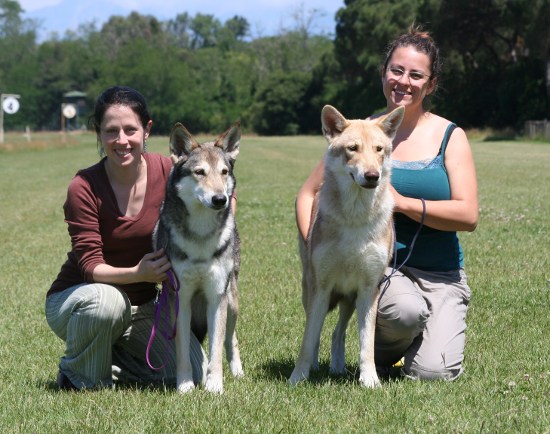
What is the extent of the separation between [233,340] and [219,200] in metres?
1.33

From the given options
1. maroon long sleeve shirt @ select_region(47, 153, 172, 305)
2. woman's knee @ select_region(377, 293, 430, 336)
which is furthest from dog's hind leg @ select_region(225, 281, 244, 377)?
woman's knee @ select_region(377, 293, 430, 336)

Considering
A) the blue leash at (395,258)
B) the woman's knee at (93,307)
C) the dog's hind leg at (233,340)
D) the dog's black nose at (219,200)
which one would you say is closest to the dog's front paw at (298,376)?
the dog's hind leg at (233,340)

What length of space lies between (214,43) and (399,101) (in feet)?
530

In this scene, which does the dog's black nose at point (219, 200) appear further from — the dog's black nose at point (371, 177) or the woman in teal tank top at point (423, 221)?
the woman in teal tank top at point (423, 221)

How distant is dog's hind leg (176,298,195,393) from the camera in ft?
15.7

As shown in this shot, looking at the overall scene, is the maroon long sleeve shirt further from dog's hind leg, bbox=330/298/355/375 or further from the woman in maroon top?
dog's hind leg, bbox=330/298/355/375

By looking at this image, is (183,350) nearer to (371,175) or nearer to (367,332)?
(367,332)

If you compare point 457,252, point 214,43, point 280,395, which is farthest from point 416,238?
point 214,43

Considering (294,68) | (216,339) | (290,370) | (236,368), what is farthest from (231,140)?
(294,68)

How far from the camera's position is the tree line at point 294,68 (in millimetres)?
51844

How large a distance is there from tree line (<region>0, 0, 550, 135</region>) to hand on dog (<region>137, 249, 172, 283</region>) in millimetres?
6046

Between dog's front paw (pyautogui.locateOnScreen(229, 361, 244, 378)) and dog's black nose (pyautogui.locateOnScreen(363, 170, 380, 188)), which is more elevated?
dog's black nose (pyautogui.locateOnScreen(363, 170, 380, 188))

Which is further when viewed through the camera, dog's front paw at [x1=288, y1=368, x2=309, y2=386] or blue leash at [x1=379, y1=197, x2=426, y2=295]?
blue leash at [x1=379, y1=197, x2=426, y2=295]

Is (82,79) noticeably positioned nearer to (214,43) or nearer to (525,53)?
(214,43)
